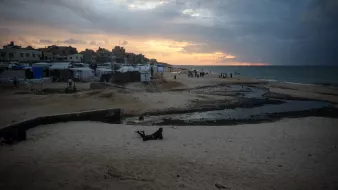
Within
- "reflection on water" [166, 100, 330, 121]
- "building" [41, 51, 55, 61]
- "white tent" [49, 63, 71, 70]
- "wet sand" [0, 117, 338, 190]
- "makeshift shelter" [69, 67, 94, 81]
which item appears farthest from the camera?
"building" [41, 51, 55, 61]

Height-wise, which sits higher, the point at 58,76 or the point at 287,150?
the point at 58,76

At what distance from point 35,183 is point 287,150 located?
9821 mm

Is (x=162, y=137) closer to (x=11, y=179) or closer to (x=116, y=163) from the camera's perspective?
(x=116, y=163)

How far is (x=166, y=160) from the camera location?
27.3 ft

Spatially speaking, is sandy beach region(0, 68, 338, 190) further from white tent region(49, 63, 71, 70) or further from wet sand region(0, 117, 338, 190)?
white tent region(49, 63, 71, 70)

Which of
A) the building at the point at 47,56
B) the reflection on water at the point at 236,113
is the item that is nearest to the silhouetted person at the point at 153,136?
the reflection on water at the point at 236,113

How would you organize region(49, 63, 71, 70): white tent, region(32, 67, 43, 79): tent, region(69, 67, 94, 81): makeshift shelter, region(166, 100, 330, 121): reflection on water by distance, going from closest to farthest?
region(166, 100, 330, 121): reflection on water < region(32, 67, 43, 79): tent < region(49, 63, 71, 70): white tent < region(69, 67, 94, 81): makeshift shelter

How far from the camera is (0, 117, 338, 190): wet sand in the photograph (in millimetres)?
6641

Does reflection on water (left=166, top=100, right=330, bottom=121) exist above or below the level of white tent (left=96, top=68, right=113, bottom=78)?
below

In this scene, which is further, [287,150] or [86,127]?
[86,127]

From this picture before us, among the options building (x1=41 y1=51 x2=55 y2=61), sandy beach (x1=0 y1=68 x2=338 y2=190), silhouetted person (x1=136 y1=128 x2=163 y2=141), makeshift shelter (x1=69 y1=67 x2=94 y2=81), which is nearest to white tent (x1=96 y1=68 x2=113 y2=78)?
makeshift shelter (x1=69 y1=67 x2=94 y2=81)

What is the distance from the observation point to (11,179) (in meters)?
6.28

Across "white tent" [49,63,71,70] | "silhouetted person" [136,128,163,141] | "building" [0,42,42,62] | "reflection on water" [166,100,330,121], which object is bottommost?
"reflection on water" [166,100,330,121]

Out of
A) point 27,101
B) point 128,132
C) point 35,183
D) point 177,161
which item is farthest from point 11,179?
point 27,101
